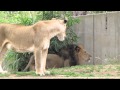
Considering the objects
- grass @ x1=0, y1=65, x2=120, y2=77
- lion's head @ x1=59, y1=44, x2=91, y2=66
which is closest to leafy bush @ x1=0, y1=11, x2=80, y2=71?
lion's head @ x1=59, y1=44, x2=91, y2=66

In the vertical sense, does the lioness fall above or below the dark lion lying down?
above

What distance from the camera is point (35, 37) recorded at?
6941 millimetres

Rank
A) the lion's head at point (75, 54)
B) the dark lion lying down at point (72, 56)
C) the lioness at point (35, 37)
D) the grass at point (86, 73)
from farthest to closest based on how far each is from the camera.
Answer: the lion's head at point (75, 54)
the dark lion lying down at point (72, 56)
the lioness at point (35, 37)
the grass at point (86, 73)

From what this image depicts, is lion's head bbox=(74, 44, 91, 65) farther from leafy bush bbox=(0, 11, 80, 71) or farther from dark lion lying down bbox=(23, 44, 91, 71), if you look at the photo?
leafy bush bbox=(0, 11, 80, 71)

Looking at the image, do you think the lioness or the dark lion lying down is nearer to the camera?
the lioness

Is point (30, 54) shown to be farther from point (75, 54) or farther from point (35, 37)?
point (35, 37)

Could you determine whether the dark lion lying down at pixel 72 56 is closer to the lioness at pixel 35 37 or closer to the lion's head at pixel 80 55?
the lion's head at pixel 80 55

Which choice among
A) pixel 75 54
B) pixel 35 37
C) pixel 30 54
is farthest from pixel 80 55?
pixel 35 37

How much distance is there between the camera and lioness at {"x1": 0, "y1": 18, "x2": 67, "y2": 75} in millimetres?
6875

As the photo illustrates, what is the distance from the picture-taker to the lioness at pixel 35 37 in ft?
22.6

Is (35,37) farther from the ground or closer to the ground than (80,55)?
farther from the ground

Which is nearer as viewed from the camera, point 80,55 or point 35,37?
point 35,37

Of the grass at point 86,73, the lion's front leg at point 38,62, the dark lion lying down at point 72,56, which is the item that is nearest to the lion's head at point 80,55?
the dark lion lying down at point 72,56
